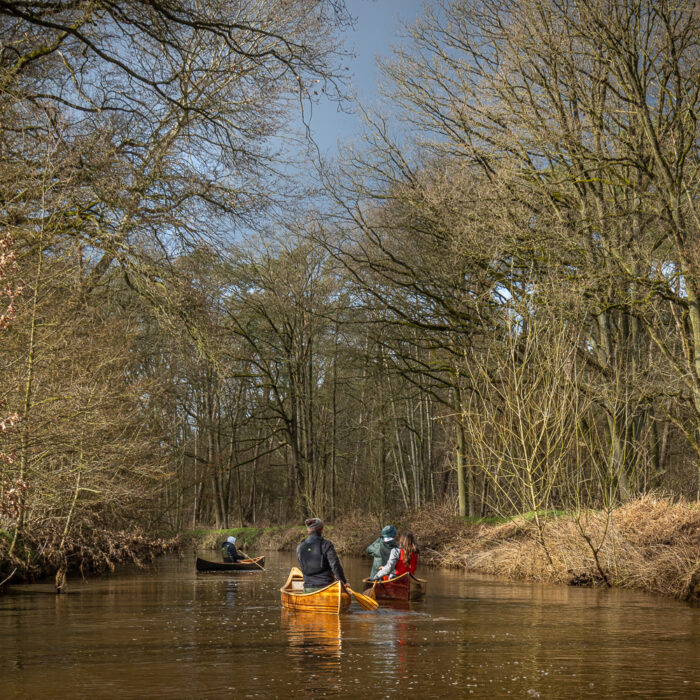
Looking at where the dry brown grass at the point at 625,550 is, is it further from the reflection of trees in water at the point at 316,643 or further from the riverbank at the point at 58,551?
the riverbank at the point at 58,551

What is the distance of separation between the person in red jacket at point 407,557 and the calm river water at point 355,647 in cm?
69

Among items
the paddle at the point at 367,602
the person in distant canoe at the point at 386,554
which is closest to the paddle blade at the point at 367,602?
the paddle at the point at 367,602

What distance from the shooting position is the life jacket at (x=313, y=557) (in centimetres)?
1294

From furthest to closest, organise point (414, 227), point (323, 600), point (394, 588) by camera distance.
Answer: point (414, 227) → point (394, 588) → point (323, 600)

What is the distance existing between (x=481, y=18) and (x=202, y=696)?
17.9 m

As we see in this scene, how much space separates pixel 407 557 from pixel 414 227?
9.87 m

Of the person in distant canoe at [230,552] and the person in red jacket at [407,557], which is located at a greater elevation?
the person in red jacket at [407,557]

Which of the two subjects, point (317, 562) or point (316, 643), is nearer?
point (316, 643)

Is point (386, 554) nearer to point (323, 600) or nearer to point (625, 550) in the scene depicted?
point (323, 600)

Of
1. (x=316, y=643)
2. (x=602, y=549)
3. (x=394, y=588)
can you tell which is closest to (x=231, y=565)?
(x=394, y=588)

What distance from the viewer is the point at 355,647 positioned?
31.9ft

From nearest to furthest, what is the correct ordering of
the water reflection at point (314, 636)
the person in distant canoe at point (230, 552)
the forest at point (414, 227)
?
the water reflection at point (314, 636) → the forest at point (414, 227) → the person in distant canoe at point (230, 552)

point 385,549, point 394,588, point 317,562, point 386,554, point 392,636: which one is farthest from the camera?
point 385,549

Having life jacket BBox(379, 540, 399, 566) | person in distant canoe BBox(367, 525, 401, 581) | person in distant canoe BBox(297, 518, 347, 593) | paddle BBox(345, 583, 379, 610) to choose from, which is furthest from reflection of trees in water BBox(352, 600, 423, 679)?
life jacket BBox(379, 540, 399, 566)
